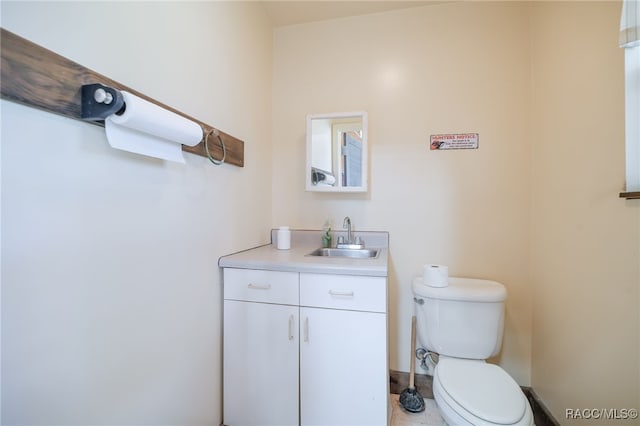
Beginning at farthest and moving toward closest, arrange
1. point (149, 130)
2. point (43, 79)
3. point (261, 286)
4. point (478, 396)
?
point (261, 286), point (478, 396), point (149, 130), point (43, 79)

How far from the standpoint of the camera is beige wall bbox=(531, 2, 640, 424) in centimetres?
96

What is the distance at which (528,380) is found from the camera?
157 centimetres

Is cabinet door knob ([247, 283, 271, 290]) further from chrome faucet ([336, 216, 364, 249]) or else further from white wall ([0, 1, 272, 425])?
chrome faucet ([336, 216, 364, 249])

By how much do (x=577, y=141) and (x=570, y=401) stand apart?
1.20 metres

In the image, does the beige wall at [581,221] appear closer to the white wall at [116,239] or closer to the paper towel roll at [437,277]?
the paper towel roll at [437,277]

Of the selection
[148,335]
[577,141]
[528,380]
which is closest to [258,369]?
[148,335]

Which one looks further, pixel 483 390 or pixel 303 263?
pixel 303 263

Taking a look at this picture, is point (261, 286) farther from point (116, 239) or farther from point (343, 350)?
point (116, 239)

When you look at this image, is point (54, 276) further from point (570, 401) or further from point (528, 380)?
point (528, 380)

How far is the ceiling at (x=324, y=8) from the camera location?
169 cm

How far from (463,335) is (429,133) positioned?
1227mm

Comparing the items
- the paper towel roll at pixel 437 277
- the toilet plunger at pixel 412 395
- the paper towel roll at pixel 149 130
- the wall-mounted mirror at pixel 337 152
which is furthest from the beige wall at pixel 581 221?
the paper towel roll at pixel 149 130

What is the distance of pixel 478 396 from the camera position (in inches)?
41.1

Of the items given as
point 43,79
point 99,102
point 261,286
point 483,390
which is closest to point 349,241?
point 261,286
